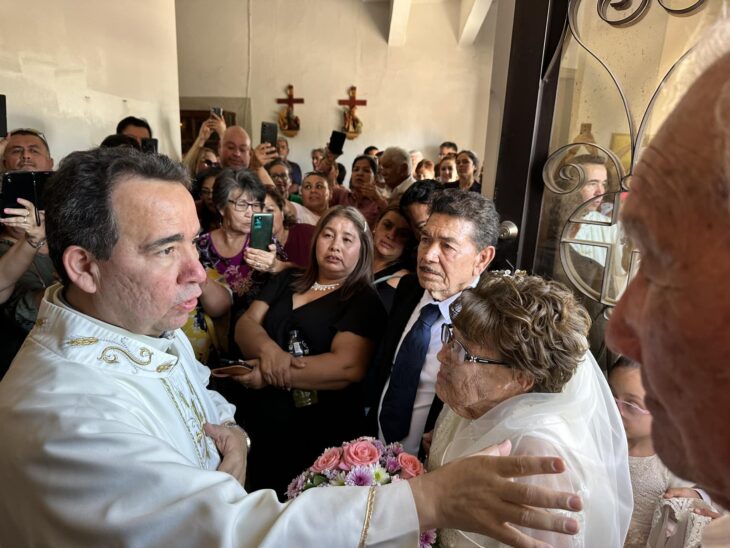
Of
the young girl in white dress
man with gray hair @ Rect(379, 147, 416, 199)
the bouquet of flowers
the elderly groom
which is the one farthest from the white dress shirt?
man with gray hair @ Rect(379, 147, 416, 199)

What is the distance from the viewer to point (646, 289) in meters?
0.55

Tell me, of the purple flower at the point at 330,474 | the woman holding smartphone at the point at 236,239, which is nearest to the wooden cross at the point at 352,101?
the woman holding smartphone at the point at 236,239

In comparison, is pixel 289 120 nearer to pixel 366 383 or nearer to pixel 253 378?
pixel 253 378

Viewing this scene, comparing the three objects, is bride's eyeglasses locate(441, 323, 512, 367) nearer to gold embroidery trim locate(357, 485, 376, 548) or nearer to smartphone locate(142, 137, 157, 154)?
gold embroidery trim locate(357, 485, 376, 548)

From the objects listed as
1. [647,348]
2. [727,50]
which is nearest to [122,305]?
[647,348]

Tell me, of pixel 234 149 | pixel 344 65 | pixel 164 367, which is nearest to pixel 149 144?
pixel 234 149

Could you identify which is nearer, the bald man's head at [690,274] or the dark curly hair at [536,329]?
the bald man's head at [690,274]

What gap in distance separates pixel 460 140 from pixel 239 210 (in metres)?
8.72

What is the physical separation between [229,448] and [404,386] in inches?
30.2

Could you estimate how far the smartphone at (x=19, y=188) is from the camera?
2330mm

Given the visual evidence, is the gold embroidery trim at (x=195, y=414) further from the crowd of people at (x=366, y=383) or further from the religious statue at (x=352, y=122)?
the religious statue at (x=352, y=122)

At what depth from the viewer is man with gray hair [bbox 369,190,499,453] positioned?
208 cm

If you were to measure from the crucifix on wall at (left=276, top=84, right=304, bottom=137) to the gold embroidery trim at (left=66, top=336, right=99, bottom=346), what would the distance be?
1015cm

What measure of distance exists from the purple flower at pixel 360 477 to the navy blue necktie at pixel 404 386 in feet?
2.29
